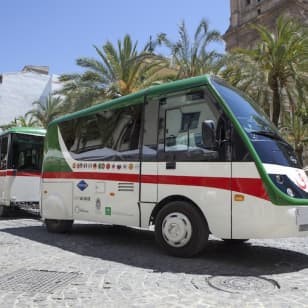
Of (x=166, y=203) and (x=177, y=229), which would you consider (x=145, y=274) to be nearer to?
(x=177, y=229)

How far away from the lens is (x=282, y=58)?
65.9 ft

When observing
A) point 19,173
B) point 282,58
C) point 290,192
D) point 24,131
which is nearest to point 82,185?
point 290,192

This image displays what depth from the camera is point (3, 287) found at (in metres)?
4.93

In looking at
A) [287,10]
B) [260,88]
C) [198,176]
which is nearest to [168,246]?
[198,176]

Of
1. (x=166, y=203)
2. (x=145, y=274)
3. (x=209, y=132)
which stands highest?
(x=209, y=132)

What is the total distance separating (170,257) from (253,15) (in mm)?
63022

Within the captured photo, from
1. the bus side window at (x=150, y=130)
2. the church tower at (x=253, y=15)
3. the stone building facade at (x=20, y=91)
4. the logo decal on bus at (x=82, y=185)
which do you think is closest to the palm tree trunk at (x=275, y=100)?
the logo decal on bus at (x=82, y=185)

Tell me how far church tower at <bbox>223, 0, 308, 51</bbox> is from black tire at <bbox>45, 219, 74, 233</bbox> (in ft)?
168

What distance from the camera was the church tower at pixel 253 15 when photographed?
55.7 m

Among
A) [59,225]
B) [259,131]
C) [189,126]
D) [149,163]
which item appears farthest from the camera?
[59,225]

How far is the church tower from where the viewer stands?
55.7 metres

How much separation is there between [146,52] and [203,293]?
18999mm

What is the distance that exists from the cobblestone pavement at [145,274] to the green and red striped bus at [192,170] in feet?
1.70

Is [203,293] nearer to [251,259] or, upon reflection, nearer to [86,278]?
[86,278]
